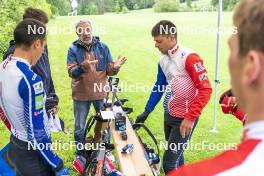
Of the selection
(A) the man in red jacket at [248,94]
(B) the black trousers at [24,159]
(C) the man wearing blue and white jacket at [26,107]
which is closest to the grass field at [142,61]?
(A) the man in red jacket at [248,94]

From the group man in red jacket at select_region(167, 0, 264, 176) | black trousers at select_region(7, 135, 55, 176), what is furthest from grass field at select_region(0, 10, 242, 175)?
black trousers at select_region(7, 135, 55, 176)

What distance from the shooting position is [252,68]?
2.23ft

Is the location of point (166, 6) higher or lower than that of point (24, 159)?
higher

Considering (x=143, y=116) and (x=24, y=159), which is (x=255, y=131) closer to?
(x=24, y=159)

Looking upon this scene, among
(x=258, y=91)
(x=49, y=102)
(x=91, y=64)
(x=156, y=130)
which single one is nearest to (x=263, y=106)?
(x=258, y=91)

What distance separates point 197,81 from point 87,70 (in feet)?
4.54

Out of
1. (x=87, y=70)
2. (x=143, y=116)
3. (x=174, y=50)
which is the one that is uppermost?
(x=174, y=50)

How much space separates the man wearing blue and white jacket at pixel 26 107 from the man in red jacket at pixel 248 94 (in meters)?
1.70

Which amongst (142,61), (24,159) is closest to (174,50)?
(24,159)

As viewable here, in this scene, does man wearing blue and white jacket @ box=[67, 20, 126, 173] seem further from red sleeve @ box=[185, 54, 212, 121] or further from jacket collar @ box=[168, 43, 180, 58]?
red sleeve @ box=[185, 54, 212, 121]

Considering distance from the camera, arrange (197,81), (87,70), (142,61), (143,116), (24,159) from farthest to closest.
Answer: (142,61) < (87,70) < (143,116) < (197,81) < (24,159)

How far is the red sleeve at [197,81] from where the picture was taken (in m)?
3.01

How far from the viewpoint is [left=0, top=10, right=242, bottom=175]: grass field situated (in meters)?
5.48

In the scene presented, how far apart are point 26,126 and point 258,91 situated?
1923 millimetres
